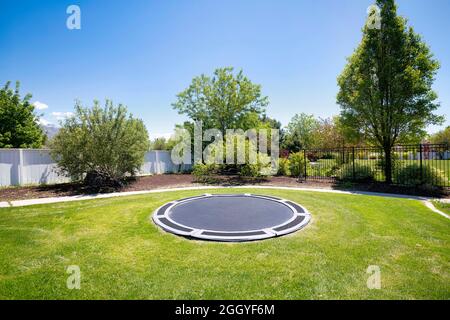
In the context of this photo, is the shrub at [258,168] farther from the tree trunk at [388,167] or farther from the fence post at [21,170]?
the fence post at [21,170]

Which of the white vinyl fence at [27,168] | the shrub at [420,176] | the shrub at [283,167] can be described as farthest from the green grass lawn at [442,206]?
the white vinyl fence at [27,168]

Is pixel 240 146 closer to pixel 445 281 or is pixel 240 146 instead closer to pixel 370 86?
pixel 370 86

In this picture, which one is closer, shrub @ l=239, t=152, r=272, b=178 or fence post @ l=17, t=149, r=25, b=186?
fence post @ l=17, t=149, r=25, b=186

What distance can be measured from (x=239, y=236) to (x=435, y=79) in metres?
11.5

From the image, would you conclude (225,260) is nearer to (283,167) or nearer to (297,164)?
(297,164)

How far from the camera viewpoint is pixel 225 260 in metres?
3.75

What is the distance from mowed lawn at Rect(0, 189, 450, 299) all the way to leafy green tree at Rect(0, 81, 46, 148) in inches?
527

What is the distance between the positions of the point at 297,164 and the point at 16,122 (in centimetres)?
1923

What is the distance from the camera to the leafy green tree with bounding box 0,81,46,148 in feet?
Answer: 52.0

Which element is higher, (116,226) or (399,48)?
(399,48)

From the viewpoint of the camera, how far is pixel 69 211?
273 inches

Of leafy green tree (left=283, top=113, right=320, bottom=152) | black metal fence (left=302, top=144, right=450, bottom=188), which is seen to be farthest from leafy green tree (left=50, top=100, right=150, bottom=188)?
leafy green tree (left=283, top=113, right=320, bottom=152)

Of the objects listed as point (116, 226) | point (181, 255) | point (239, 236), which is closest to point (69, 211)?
point (116, 226)

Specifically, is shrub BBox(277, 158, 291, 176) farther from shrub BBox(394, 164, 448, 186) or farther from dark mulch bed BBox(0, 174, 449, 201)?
shrub BBox(394, 164, 448, 186)
